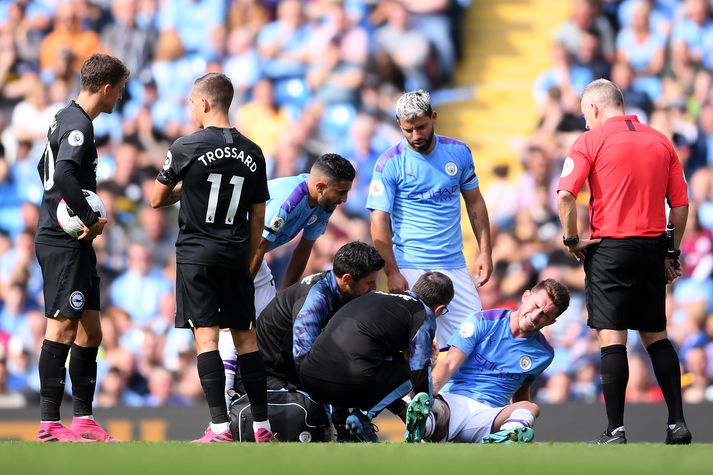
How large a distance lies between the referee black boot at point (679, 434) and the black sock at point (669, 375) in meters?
0.04

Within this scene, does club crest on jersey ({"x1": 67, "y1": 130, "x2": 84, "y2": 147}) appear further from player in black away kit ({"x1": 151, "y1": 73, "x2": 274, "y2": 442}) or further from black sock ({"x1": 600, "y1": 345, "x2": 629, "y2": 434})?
black sock ({"x1": 600, "y1": 345, "x2": 629, "y2": 434})

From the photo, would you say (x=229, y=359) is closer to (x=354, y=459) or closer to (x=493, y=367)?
(x=493, y=367)

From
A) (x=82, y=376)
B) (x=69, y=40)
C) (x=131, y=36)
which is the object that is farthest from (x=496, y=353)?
(x=69, y=40)

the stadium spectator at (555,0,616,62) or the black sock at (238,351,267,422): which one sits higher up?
the stadium spectator at (555,0,616,62)

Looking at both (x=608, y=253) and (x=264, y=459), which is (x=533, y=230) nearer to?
(x=608, y=253)

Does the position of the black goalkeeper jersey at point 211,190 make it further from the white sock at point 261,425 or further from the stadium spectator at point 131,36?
the stadium spectator at point 131,36

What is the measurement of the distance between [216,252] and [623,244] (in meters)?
2.32

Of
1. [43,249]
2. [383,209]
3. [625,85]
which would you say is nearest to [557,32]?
[625,85]

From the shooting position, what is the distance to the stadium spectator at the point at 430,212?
7992 millimetres

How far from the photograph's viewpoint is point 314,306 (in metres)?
7.11

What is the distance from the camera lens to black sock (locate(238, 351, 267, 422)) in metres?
6.51

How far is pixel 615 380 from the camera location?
6.63 meters

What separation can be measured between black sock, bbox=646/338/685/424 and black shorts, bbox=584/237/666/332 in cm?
12

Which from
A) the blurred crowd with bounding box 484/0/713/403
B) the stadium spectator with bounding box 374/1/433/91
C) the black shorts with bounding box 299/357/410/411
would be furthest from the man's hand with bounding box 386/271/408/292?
the stadium spectator with bounding box 374/1/433/91
